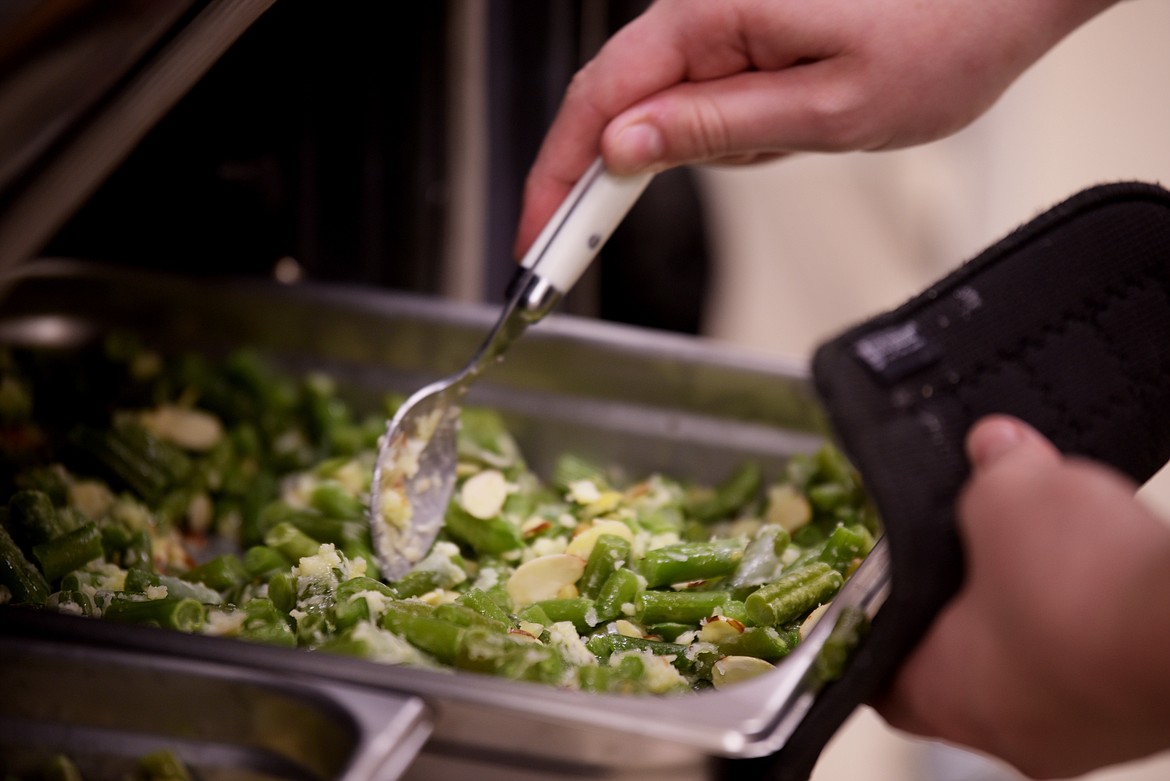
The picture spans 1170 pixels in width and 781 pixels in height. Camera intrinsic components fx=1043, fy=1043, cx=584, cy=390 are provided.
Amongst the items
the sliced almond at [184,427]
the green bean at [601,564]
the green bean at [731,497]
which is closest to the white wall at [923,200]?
the green bean at [731,497]

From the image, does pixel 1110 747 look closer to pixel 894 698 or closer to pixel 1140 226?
pixel 894 698

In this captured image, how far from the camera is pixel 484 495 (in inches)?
43.2

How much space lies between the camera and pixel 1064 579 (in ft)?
1.79

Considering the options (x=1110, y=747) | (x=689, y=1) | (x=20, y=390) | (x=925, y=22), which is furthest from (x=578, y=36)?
(x=1110, y=747)

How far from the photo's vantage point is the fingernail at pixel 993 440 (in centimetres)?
62

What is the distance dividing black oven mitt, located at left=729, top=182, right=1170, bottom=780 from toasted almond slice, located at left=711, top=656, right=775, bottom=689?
0.07 m

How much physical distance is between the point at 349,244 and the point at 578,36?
569mm

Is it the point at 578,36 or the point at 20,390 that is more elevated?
the point at 578,36

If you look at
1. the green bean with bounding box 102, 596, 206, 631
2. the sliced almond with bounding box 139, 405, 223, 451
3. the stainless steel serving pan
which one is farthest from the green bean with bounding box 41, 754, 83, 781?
the stainless steel serving pan

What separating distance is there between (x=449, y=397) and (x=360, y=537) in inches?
6.7

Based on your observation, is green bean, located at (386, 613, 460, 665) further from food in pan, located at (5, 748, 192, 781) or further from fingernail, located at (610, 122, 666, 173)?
fingernail, located at (610, 122, 666, 173)

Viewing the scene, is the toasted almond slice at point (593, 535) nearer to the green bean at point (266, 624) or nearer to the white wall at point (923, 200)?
the green bean at point (266, 624)

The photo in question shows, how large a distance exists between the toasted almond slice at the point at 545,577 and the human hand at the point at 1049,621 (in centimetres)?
38

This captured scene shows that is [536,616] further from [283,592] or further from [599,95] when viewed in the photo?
[599,95]
